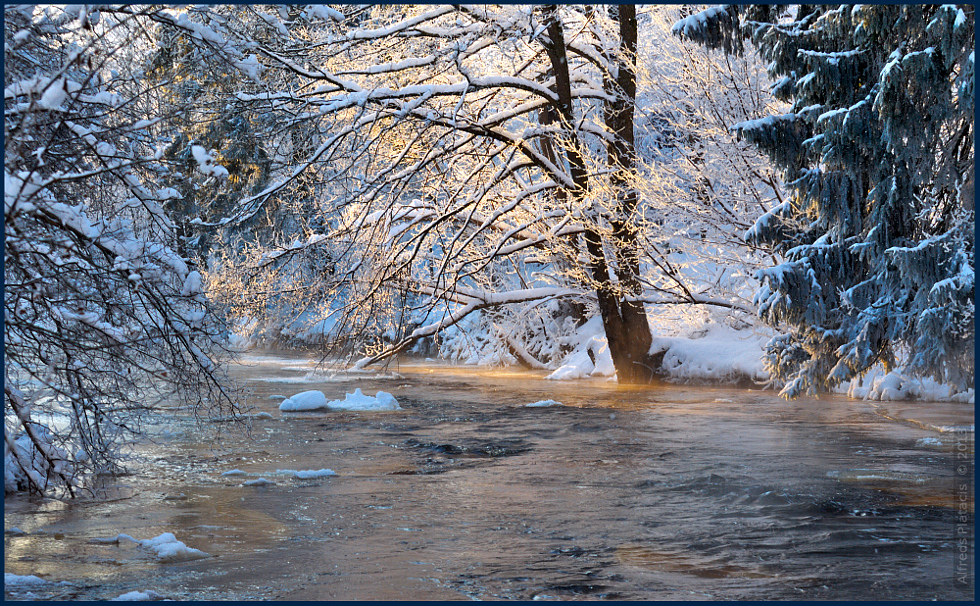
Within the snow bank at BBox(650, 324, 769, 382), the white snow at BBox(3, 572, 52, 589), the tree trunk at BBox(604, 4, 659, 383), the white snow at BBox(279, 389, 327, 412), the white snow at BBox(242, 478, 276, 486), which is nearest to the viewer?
the white snow at BBox(3, 572, 52, 589)

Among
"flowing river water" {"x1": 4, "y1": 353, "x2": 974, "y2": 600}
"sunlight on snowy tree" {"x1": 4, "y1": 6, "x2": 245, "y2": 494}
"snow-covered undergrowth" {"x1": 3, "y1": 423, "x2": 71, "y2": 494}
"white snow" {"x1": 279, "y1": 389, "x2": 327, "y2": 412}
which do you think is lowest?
"flowing river water" {"x1": 4, "y1": 353, "x2": 974, "y2": 600}

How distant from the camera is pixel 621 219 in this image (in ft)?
50.1

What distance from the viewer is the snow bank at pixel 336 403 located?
1465cm

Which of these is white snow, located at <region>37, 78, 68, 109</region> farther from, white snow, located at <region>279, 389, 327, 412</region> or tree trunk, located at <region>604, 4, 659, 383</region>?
tree trunk, located at <region>604, 4, 659, 383</region>

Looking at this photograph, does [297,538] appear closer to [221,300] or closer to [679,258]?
[221,300]

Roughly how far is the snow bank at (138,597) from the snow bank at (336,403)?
30.5ft

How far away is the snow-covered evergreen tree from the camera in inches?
372

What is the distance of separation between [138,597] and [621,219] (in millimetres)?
11329

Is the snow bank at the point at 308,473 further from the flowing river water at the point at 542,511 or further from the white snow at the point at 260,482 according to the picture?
the white snow at the point at 260,482

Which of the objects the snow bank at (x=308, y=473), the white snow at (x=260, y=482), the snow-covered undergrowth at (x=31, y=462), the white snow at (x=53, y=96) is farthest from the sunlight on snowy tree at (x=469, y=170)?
the white snow at (x=53, y=96)

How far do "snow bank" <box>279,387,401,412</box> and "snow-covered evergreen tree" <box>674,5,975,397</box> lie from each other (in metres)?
6.70

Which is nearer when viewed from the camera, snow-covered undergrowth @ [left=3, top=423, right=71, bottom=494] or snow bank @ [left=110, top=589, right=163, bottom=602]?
snow bank @ [left=110, top=589, right=163, bottom=602]

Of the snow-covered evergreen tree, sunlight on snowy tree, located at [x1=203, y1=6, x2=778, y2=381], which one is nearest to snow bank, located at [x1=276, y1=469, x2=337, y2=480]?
sunlight on snowy tree, located at [x1=203, y1=6, x2=778, y2=381]

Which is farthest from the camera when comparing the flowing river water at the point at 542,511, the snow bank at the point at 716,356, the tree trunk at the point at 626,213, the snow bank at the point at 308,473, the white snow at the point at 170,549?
the snow bank at the point at 716,356
